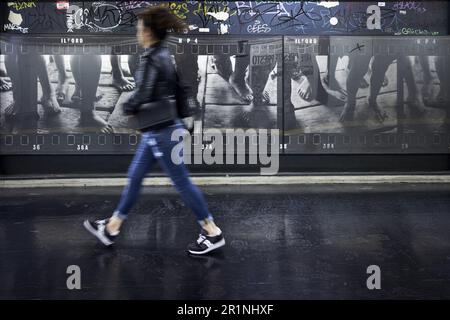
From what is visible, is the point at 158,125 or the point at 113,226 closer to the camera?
the point at 158,125

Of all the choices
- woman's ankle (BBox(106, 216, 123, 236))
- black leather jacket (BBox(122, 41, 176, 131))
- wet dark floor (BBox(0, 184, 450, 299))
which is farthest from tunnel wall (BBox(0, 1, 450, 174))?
black leather jacket (BBox(122, 41, 176, 131))

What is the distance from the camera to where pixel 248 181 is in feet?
27.4

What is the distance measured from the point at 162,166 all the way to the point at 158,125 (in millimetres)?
375

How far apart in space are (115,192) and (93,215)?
1249 mm

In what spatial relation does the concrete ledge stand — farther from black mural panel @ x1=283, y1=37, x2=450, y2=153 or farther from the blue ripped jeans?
the blue ripped jeans

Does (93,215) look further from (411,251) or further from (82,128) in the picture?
(411,251)

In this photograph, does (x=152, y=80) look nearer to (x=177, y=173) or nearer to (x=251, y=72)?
(x=177, y=173)

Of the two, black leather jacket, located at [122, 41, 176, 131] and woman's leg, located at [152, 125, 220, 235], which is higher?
black leather jacket, located at [122, 41, 176, 131]

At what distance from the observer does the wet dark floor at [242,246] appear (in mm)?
4332

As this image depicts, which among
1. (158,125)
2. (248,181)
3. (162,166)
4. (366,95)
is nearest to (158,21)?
(158,125)

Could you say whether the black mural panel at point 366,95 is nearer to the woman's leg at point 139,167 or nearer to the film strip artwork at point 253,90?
the film strip artwork at point 253,90

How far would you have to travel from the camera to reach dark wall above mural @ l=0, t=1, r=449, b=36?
824 centimetres

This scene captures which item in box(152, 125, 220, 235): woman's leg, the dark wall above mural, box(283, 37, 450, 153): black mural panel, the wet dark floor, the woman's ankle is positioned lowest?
the wet dark floor

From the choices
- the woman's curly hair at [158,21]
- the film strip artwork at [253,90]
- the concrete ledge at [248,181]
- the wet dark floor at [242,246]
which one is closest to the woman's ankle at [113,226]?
the wet dark floor at [242,246]
